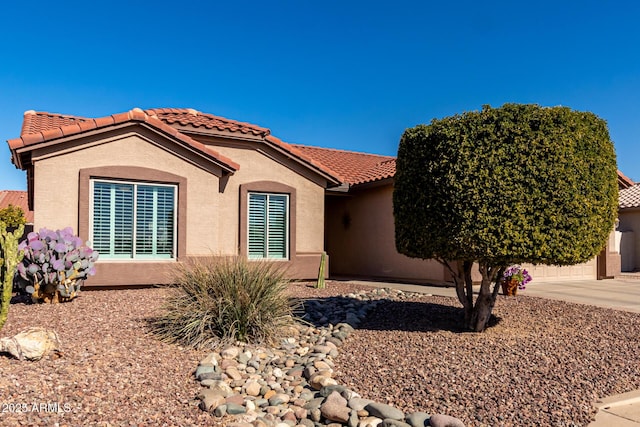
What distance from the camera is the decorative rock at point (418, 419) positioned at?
4199 mm

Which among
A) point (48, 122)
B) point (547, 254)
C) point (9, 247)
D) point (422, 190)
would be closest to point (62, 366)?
point (9, 247)

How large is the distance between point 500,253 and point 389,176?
8.97 m

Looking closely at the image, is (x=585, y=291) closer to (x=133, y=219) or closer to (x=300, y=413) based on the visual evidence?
(x=300, y=413)

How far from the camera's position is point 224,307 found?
6699 millimetres

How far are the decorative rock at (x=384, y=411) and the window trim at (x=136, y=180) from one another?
8319 millimetres

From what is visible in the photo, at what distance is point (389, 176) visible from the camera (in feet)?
49.7

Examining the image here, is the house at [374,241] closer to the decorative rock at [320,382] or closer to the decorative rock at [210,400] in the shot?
the decorative rock at [320,382]

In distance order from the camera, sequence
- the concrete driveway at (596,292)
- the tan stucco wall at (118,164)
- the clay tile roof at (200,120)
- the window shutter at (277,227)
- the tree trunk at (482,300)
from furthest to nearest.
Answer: the window shutter at (277,227) → the clay tile roof at (200,120) → the concrete driveway at (596,292) → the tan stucco wall at (118,164) → the tree trunk at (482,300)

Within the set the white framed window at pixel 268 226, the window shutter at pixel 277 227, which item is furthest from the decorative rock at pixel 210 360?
the window shutter at pixel 277 227

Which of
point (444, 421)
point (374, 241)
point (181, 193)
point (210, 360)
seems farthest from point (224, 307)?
point (374, 241)

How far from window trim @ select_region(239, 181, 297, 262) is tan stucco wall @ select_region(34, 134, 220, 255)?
804 millimetres

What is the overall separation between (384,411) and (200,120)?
37.3 feet

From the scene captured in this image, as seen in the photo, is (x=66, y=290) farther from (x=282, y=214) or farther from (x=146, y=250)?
(x=282, y=214)

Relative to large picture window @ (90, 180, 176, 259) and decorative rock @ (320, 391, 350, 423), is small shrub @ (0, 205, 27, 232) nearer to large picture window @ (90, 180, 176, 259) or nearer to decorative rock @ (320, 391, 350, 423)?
large picture window @ (90, 180, 176, 259)
